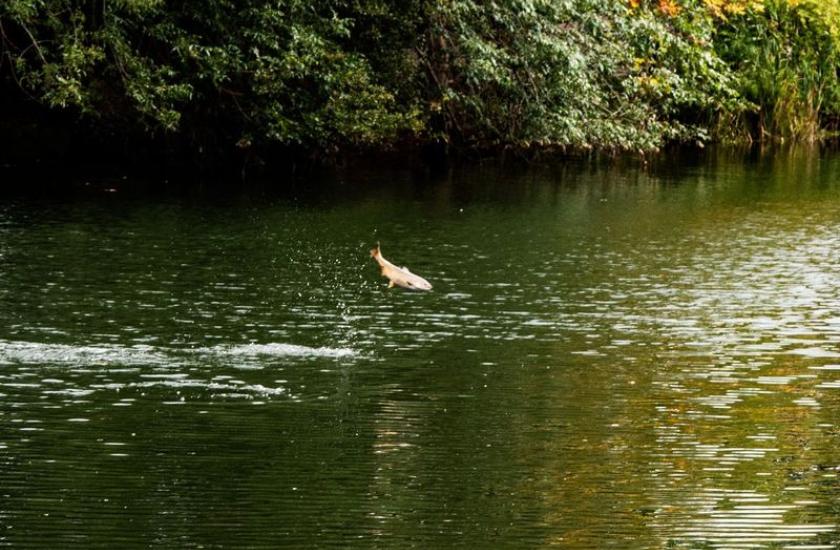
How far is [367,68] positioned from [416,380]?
42.0 feet

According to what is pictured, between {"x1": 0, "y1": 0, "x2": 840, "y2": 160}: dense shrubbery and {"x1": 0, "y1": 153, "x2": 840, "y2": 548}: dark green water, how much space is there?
2.35 m

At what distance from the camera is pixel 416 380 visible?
35.9ft

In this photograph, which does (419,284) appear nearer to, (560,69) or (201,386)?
(201,386)

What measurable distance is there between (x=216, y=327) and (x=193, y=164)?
13014 millimetres

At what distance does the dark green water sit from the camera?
7.78 meters

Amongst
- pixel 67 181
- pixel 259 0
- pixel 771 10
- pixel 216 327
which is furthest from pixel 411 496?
pixel 771 10

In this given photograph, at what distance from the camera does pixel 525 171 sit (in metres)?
26.4

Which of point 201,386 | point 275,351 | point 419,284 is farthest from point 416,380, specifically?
point 419,284

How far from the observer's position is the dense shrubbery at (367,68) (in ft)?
70.1

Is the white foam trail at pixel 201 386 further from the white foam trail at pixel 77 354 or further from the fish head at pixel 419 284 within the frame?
the fish head at pixel 419 284

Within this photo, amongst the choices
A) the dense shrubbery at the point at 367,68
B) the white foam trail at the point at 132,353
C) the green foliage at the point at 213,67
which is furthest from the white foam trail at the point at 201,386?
the green foliage at the point at 213,67

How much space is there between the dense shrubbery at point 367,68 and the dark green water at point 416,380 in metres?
2.35

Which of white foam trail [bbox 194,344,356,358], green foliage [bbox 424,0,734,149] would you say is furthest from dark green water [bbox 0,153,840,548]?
green foliage [bbox 424,0,734,149]

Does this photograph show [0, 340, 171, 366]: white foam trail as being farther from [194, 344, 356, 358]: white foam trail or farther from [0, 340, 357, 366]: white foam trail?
[194, 344, 356, 358]: white foam trail
